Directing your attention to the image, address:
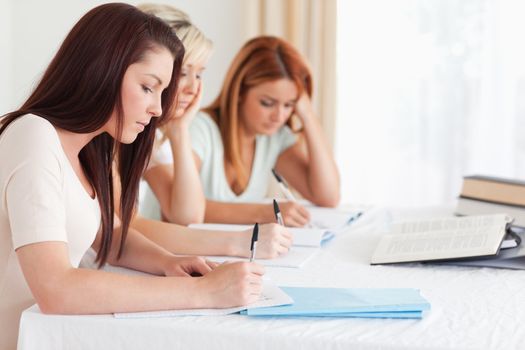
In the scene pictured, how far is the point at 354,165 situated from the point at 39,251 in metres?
2.61

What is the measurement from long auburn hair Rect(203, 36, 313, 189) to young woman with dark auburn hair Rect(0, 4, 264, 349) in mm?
849

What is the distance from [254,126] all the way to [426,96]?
1.38m

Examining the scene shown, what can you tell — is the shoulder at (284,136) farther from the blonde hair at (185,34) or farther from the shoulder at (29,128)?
the shoulder at (29,128)

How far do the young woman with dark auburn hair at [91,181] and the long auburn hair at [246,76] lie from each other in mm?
849

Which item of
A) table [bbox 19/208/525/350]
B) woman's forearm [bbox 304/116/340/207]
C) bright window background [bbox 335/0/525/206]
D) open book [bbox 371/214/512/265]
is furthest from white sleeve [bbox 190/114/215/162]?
bright window background [bbox 335/0/525/206]

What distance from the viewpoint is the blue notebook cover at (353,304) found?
1.10 meters

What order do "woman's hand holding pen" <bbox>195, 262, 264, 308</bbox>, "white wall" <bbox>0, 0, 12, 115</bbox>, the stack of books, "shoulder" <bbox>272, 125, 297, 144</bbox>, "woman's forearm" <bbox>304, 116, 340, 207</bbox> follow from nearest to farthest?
1. "woman's hand holding pen" <bbox>195, 262, 264, 308</bbox>
2. the stack of books
3. "woman's forearm" <bbox>304, 116, 340, 207</bbox>
4. "shoulder" <bbox>272, 125, 297, 144</bbox>
5. "white wall" <bbox>0, 0, 12, 115</bbox>

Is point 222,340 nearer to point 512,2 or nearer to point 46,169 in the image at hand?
point 46,169

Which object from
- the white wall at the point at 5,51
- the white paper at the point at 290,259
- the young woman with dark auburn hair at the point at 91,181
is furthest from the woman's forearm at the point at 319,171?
the white wall at the point at 5,51

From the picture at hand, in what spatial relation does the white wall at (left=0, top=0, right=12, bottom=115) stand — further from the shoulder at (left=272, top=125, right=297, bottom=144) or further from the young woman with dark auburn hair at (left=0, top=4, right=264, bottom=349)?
the young woman with dark auburn hair at (left=0, top=4, right=264, bottom=349)

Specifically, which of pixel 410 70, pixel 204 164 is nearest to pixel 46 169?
pixel 204 164

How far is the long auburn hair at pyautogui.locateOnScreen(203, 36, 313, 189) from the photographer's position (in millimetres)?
2279

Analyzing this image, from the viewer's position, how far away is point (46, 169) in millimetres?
1132

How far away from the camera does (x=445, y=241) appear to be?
1.53 metres
